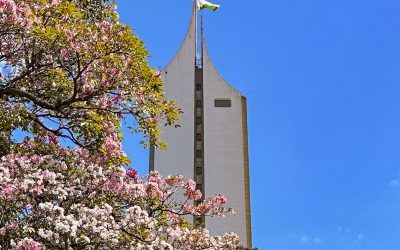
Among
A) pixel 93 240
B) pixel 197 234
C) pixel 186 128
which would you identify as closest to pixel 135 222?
pixel 93 240

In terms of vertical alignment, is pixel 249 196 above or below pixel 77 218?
above

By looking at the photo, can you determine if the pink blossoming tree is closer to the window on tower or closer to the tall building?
the tall building

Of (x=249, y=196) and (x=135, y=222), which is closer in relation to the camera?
(x=135, y=222)

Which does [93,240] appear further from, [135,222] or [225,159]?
[225,159]

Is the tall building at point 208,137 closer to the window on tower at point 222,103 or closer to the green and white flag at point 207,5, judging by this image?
the window on tower at point 222,103

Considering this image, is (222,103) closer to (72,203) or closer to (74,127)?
(74,127)

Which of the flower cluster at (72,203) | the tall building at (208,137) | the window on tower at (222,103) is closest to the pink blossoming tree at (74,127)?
the flower cluster at (72,203)

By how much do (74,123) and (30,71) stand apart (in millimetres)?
1333

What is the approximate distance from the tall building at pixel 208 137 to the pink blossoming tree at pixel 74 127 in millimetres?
44474

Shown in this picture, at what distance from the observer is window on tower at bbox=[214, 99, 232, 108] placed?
61750mm

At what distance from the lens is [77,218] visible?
30.1ft

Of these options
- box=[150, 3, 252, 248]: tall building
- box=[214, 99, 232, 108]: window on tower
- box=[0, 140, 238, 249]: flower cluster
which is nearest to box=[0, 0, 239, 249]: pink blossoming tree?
box=[0, 140, 238, 249]: flower cluster

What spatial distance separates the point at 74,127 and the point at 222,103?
2020 inches

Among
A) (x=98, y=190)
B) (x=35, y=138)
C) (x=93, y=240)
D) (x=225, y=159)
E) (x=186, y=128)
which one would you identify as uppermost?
(x=186, y=128)
